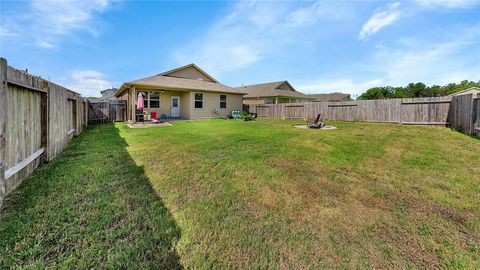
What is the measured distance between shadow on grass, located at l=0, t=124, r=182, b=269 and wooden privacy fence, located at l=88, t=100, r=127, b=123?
13806 millimetres

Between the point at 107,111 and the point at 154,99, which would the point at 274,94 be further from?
the point at 107,111

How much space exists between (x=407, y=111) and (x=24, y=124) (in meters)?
16.3

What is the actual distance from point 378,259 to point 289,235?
860 mm

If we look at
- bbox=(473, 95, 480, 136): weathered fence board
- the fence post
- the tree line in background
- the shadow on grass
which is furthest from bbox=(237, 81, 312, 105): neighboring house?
the fence post

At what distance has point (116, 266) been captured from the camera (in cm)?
189

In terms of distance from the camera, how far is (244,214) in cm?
281

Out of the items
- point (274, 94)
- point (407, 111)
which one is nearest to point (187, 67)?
point (274, 94)

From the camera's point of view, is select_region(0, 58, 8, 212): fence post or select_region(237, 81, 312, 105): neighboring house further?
select_region(237, 81, 312, 105): neighboring house

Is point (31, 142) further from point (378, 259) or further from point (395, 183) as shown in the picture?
point (395, 183)

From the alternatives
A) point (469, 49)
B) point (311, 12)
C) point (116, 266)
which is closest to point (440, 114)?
point (469, 49)

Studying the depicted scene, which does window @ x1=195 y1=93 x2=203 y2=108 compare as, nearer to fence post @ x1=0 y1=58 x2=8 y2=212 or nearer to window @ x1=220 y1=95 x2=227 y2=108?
window @ x1=220 y1=95 x2=227 y2=108

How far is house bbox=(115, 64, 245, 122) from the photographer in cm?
1655

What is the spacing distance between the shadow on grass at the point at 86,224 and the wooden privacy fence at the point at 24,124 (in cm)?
33

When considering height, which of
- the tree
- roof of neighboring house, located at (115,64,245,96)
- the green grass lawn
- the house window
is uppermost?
the tree
